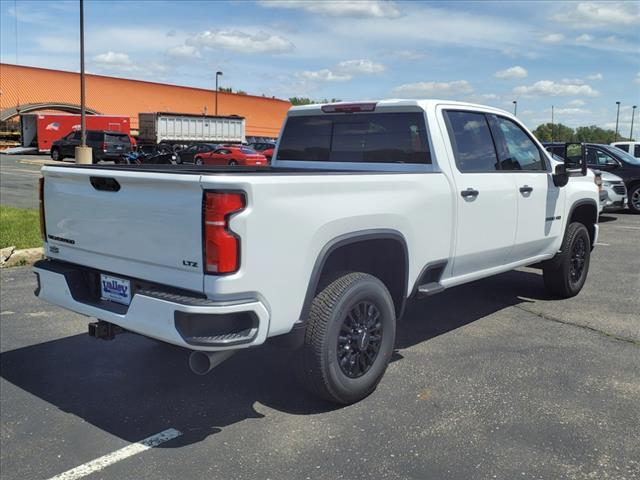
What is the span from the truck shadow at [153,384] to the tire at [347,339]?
22 centimetres

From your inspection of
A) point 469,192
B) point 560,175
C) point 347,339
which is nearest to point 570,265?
point 560,175

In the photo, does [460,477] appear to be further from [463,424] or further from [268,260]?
[268,260]

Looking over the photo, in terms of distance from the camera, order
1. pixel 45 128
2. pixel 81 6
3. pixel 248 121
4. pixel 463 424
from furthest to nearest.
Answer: pixel 248 121 < pixel 45 128 < pixel 81 6 < pixel 463 424

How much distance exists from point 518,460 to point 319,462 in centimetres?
107

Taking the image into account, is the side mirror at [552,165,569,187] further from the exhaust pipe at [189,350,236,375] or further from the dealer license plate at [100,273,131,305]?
the dealer license plate at [100,273,131,305]

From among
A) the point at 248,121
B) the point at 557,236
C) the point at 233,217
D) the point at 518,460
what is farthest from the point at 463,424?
the point at 248,121

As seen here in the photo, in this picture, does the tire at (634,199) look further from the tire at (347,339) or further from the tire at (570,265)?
the tire at (347,339)

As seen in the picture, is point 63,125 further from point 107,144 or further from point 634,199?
point 634,199

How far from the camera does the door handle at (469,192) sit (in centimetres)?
474

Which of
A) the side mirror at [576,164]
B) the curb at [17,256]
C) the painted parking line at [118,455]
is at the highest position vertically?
the side mirror at [576,164]

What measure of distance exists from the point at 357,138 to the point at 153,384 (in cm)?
252

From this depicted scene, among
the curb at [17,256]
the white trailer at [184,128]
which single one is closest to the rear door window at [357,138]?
the curb at [17,256]

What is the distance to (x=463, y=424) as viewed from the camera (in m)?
3.77

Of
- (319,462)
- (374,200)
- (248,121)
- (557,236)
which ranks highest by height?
(248,121)
